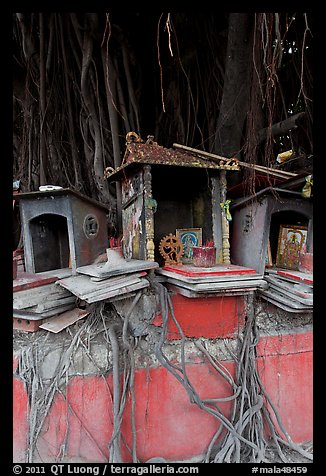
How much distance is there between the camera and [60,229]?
8.16 feet

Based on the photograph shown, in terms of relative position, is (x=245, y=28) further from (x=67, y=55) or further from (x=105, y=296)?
(x=105, y=296)

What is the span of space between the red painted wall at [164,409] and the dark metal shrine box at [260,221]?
604 millimetres

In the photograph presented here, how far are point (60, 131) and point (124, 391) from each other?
299 centimetres

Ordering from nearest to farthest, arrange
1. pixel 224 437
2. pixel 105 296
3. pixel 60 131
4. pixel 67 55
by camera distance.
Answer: pixel 105 296, pixel 224 437, pixel 67 55, pixel 60 131

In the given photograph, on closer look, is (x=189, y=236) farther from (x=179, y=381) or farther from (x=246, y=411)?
(x=246, y=411)

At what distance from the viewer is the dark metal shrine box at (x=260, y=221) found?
1.96m

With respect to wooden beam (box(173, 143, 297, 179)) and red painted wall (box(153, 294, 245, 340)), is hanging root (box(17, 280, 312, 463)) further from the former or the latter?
wooden beam (box(173, 143, 297, 179))

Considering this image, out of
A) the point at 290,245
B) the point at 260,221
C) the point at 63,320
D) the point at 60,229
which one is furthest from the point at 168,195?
the point at 63,320

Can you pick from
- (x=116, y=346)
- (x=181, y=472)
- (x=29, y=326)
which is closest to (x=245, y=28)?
(x=116, y=346)

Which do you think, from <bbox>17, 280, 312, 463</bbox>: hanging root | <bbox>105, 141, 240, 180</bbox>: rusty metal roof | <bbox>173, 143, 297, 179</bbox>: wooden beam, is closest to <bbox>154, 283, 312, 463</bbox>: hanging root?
<bbox>17, 280, 312, 463</bbox>: hanging root

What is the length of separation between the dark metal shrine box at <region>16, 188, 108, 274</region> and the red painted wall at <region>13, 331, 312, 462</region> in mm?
873

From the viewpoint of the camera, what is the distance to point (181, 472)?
1726mm

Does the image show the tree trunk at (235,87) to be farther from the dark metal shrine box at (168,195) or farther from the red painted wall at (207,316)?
the red painted wall at (207,316)

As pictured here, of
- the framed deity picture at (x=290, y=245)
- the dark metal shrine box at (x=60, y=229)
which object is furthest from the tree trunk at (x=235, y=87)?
the dark metal shrine box at (x=60, y=229)
